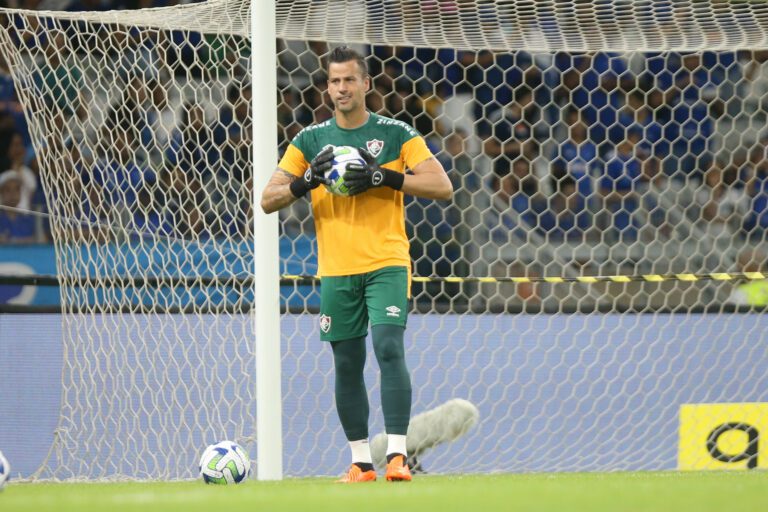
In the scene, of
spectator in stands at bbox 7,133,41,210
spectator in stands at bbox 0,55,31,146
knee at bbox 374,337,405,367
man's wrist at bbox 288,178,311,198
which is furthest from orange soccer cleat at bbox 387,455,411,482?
spectator in stands at bbox 0,55,31,146

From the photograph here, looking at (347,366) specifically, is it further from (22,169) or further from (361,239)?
(22,169)

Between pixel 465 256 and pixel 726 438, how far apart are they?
1613 millimetres

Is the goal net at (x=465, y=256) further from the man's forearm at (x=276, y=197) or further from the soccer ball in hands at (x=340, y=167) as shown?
the soccer ball in hands at (x=340, y=167)

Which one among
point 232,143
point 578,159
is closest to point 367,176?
point 232,143

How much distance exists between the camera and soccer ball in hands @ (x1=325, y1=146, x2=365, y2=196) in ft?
15.3

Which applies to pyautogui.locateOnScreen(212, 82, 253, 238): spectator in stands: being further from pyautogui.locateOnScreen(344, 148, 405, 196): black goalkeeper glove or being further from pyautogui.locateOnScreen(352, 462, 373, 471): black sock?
pyautogui.locateOnScreen(352, 462, 373, 471): black sock

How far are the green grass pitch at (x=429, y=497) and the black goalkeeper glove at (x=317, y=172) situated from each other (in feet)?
3.60

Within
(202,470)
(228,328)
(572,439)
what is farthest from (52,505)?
(572,439)

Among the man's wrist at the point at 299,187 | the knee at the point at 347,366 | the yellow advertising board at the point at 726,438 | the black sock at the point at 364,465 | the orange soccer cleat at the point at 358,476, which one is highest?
the man's wrist at the point at 299,187

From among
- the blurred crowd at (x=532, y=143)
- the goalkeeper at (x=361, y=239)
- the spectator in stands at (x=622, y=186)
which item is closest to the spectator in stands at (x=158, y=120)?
the blurred crowd at (x=532, y=143)

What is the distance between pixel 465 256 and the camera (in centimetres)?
680

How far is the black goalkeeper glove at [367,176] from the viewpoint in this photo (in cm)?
466

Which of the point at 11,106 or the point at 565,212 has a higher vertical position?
the point at 11,106

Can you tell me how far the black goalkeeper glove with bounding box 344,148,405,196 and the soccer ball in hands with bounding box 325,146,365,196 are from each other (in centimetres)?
2
